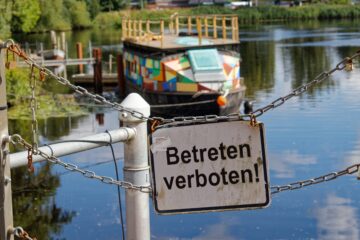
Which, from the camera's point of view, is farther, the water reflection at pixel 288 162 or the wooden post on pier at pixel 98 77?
the wooden post on pier at pixel 98 77

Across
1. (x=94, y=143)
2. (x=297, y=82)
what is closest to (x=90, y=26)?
(x=297, y=82)

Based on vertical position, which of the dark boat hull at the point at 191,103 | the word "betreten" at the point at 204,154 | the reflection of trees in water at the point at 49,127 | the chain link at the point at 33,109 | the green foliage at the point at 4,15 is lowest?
the reflection of trees in water at the point at 49,127

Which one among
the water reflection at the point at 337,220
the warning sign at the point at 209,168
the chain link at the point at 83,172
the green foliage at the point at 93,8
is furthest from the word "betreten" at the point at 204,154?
the green foliage at the point at 93,8

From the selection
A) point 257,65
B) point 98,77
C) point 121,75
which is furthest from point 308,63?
point 121,75

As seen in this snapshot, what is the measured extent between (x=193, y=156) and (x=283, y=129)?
1774 cm

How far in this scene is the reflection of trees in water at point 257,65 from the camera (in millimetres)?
31877

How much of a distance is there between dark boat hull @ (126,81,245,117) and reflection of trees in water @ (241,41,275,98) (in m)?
5.05

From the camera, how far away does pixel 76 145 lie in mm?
3795

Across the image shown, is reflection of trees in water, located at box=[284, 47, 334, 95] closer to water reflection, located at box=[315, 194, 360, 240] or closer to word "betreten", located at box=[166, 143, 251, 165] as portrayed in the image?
water reflection, located at box=[315, 194, 360, 240]

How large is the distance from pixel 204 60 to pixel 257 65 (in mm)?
17256

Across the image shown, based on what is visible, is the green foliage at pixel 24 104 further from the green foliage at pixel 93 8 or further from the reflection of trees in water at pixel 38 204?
the green foliage at pixel 93 8

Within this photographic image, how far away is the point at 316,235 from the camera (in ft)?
39.8

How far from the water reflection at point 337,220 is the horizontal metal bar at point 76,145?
8620 mm

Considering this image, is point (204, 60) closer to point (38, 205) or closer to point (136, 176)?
point (38, 205)
